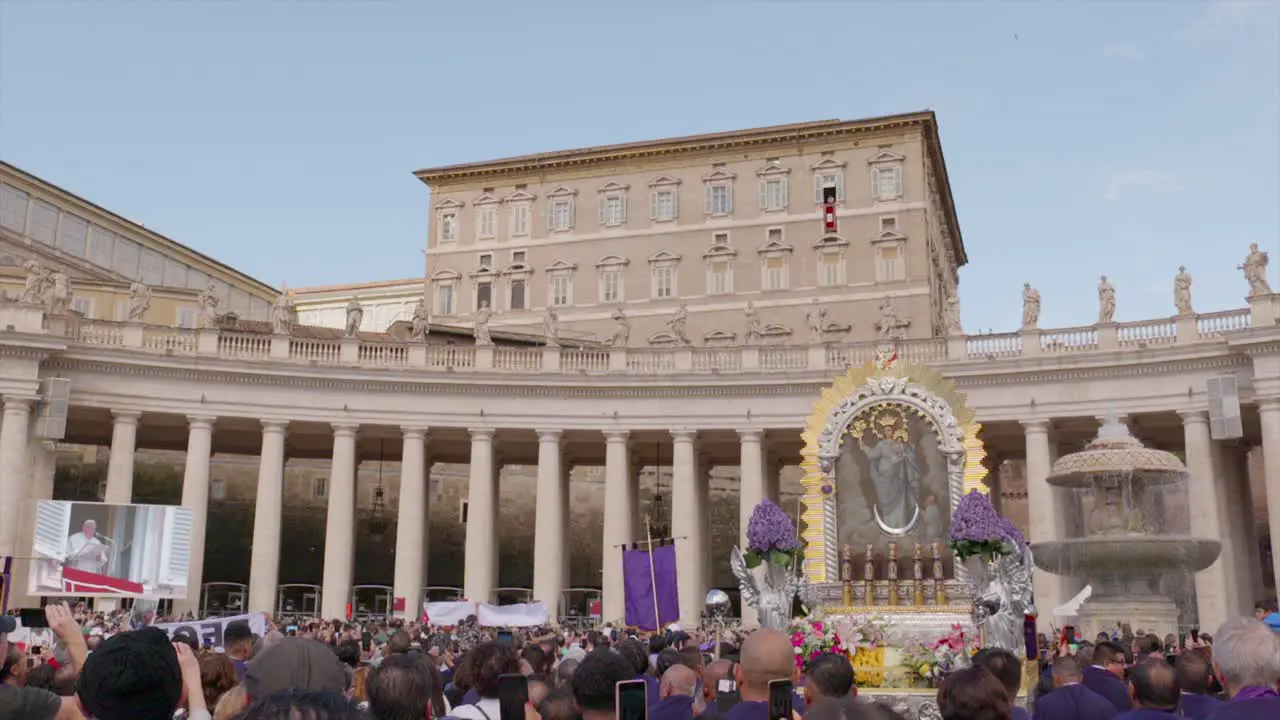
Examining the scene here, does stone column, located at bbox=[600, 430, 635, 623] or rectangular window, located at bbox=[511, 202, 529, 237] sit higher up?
rectangular window, located at bbox=[511, 202, 529, 237]

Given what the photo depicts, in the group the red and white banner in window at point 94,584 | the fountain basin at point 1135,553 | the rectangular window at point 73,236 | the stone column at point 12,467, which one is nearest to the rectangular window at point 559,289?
the rectangular window at point 73,236

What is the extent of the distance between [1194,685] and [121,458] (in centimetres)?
4297

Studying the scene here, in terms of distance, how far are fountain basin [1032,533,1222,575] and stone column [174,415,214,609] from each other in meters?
31.8

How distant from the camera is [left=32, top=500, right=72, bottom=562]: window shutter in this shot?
37312mm

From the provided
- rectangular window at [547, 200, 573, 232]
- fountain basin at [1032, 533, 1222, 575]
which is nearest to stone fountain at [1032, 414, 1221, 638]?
fountain basin at [1032, 533, 1222, 575]

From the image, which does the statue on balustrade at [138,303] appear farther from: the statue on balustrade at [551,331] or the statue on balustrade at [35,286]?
the statue on balustrade at [551,331]

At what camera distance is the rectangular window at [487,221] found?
8462 centimetres

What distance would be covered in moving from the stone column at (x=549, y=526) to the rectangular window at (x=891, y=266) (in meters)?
33.1

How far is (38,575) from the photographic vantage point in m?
36.8

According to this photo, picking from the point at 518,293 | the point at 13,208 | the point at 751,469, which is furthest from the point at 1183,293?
the point at 13,208

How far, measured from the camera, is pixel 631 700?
6871 millimetres

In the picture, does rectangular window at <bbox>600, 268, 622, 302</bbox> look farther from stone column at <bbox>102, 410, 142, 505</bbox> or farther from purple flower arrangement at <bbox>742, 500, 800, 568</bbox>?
purple flower arrangement at <bbox>742, 500, 800, 568</bbox>

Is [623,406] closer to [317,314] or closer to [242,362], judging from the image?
[242,362]

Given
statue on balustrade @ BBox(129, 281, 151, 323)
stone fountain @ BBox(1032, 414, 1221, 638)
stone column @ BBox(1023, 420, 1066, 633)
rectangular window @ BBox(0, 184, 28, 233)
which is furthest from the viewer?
rectangular window @ BBox(0, 184, 28, 233)
